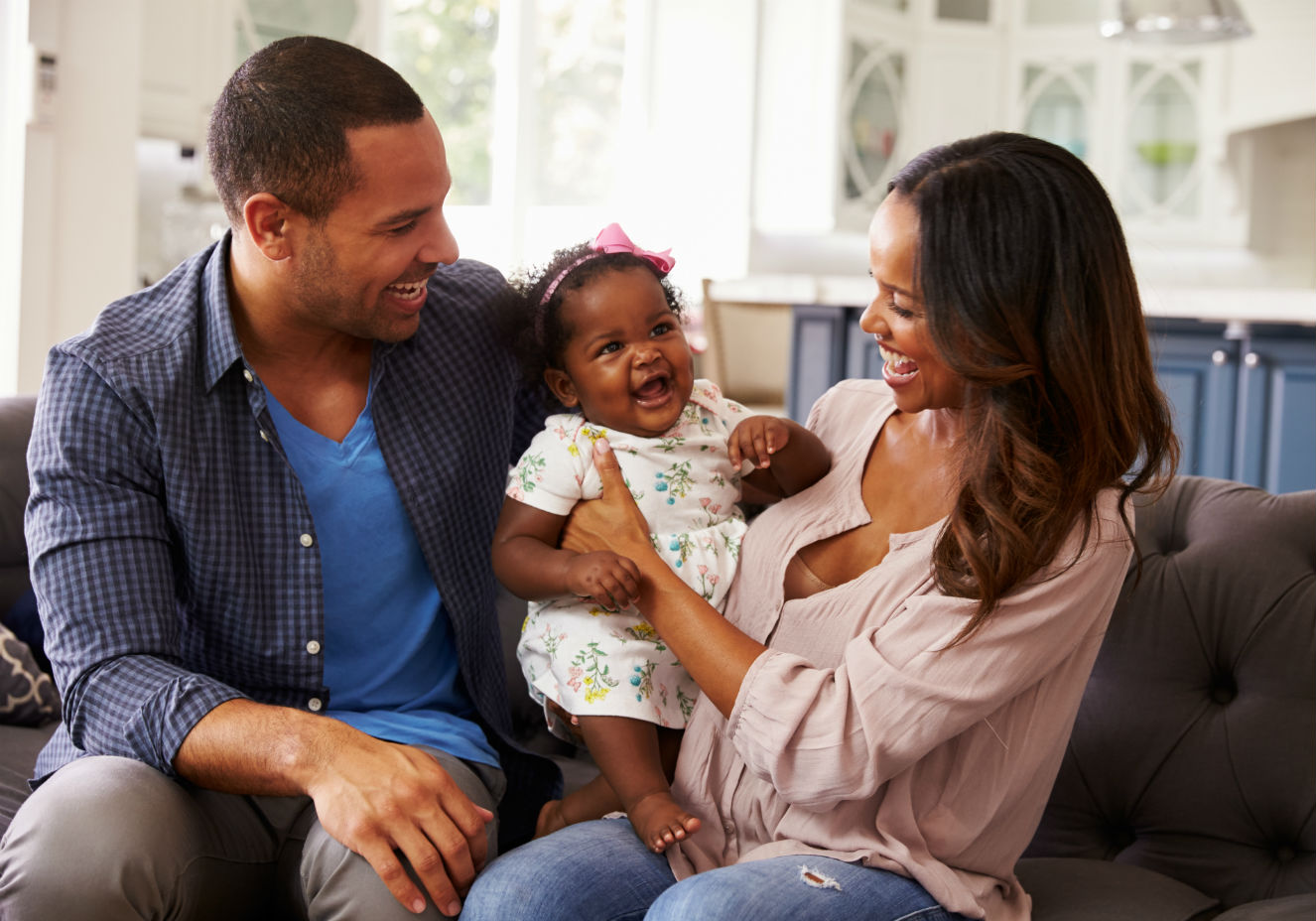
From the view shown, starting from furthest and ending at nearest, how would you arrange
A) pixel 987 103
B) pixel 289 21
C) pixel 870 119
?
1. pixel 987 103
2. pixel 870 119
3. pixel 289 21

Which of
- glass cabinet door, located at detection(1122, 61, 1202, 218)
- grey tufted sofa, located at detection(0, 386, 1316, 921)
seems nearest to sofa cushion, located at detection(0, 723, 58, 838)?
grey tufted sofa, located at detection(0, 386, 1316, 921)

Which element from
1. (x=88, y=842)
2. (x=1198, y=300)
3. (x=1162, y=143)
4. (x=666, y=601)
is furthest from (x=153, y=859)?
(x=1162, y=143)

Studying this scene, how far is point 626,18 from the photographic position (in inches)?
240

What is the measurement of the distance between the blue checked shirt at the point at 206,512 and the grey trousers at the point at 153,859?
64mm

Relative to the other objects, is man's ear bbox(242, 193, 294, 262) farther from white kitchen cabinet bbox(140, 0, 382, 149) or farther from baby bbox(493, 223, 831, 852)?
white kitchen cabinet bbox(140, 0, 382, 149)

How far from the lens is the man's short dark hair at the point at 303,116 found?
151 cm

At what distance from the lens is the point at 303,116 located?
4.97 ft

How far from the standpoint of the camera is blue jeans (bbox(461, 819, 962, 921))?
121 cm

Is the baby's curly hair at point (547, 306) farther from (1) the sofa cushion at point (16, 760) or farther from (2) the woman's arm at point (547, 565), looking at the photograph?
(1) the sofa cushion at point (16, 760)

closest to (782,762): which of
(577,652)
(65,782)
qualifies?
(577,652)

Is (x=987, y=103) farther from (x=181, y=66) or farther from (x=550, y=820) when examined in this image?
(x=550, y=820)

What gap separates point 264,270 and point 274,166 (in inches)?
4.9

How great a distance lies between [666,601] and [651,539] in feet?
0.66

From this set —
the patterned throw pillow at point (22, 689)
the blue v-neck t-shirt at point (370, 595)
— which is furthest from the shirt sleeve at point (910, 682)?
the patterned throw pillow at point (22, 689)
